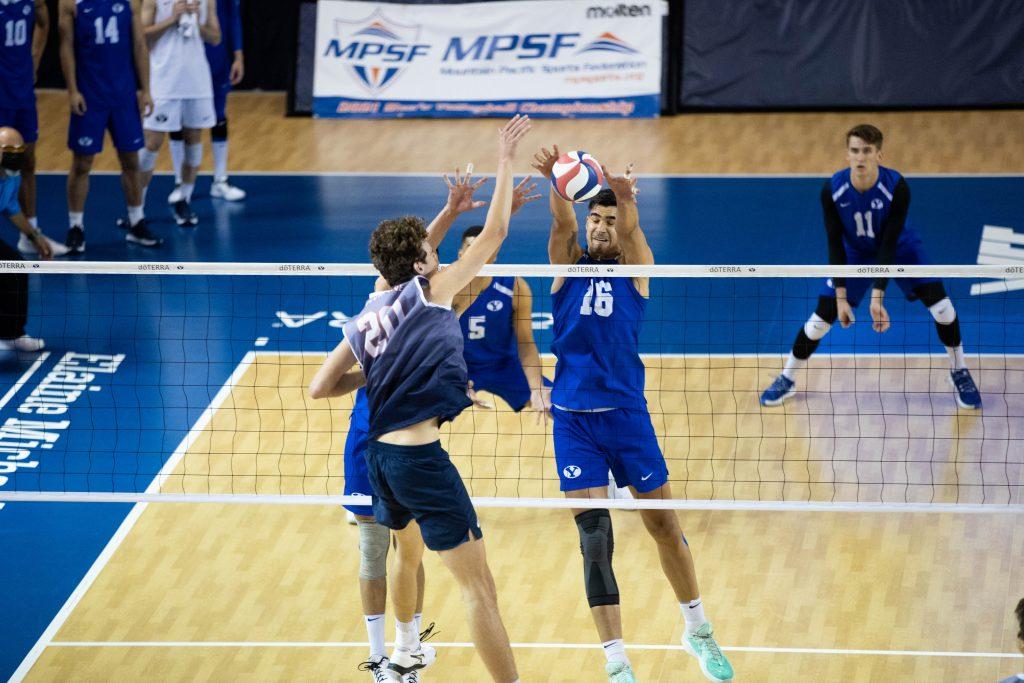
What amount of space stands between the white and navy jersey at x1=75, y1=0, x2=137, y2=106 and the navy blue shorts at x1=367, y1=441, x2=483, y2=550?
8.27 m

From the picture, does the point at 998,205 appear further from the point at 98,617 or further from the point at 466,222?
the point at 98,617

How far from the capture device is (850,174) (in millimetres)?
9438

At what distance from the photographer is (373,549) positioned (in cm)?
649

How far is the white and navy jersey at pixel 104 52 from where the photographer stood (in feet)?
41.4

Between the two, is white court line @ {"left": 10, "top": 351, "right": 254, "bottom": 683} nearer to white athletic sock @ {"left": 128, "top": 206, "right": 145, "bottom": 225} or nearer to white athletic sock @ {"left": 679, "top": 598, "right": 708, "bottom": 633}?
white athletic sock @ {"left": 128, "top": 206, "right": 145, "bottom": 225}

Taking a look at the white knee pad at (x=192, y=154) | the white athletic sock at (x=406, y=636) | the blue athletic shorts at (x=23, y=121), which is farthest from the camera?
the white knee pad at (x=192, y=154)

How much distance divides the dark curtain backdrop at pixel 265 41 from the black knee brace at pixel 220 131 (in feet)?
14.0

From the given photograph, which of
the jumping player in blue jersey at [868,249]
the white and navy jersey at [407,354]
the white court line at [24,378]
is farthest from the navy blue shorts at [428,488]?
the white court line at [24,378]

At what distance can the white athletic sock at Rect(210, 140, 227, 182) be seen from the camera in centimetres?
1480

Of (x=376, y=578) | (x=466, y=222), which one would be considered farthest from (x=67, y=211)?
(x=376, y=578)

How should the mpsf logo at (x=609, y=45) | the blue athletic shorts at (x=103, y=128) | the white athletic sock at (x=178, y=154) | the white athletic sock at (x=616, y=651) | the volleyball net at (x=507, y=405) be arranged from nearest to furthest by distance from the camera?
the white athletic sock at (x=616, y=651)
the volleyball net at (x=507, y=405)
the blue athletic shorts at (x=103, y=128)
the white athletic sock at (x=178, y=154)
the mpsf logo at (x=609, y=45)

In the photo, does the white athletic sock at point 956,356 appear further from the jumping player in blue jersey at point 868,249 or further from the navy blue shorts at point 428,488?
the navy blue shorts at point 428,488

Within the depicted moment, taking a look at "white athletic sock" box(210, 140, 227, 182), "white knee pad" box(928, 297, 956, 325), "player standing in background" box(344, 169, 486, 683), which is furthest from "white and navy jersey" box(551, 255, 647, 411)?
"white athletic sock" box(210, 140, 227, 182)

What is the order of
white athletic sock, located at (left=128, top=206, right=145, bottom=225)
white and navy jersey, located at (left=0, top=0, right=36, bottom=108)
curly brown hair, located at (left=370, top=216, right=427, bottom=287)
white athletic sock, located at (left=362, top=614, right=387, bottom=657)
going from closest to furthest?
curly brown hair, located at (left=370, top=216, right=427, bottom=287)
white athletic sock, located at (left=362, top=614, right=387, bottom=657)
white and navy jersey, located at (left=0, top=0, right=36, bottom=108)
white athletic sock, located at (left=128, top=206, right=145, bottom=225)
